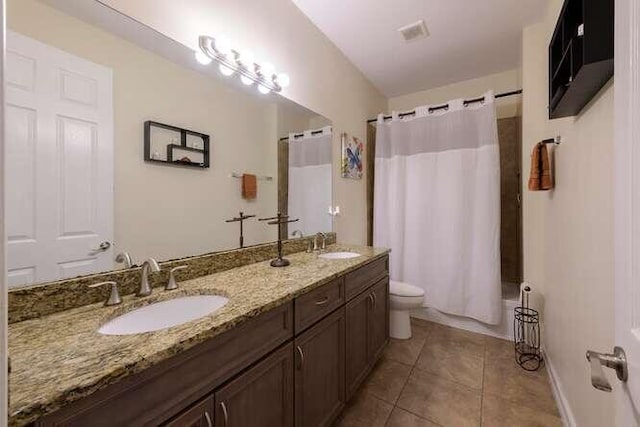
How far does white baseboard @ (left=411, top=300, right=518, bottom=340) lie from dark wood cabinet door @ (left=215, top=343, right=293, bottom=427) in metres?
2.07

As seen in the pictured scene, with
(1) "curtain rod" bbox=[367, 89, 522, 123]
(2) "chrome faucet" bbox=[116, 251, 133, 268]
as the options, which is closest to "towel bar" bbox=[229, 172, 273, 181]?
(2) "chrome faucet" bbox=[116, 251, 133, 268]

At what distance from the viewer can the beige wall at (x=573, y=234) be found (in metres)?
1.00

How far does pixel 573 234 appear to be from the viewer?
1.37m

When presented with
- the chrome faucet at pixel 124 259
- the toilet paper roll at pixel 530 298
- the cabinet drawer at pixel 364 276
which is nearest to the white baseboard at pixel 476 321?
the toilet paper roll at pixel 530 298

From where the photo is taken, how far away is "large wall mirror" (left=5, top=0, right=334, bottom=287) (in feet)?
2.82

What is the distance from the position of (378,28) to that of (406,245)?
75.9 inches

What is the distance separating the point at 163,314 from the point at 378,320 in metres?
1.37

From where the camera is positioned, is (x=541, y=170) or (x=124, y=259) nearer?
(x=124, y=259)

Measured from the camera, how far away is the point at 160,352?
0.64m

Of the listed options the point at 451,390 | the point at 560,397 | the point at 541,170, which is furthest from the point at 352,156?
the point at 560,397

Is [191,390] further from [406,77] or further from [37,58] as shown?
[406,77]

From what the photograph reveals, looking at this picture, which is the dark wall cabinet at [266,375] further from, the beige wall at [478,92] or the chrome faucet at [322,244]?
the beige wall at [478,92]

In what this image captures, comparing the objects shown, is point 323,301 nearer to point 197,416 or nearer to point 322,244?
point 197,416

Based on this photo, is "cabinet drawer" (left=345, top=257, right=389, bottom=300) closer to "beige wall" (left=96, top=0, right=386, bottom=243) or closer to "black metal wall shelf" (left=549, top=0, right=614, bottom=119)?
"beige wall" (left=96, top=0, right=386, bottom=243)
